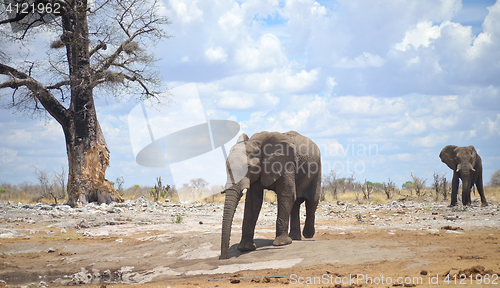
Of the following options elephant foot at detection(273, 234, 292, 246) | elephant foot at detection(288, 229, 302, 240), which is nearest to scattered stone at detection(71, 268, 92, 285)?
elephant foot at detection(273, 234, 292, 246)

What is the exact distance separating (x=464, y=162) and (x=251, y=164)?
50.3ft

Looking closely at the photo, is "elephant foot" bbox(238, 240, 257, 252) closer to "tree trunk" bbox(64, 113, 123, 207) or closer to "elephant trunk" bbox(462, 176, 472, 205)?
"tree trunk" bbox(64, 113, 123, 207)

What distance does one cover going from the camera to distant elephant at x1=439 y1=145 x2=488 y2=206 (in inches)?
729

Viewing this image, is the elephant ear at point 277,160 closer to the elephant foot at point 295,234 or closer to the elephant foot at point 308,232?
the elephant foot at point 295,234

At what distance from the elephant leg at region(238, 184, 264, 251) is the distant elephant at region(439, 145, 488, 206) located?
13885 millimetres

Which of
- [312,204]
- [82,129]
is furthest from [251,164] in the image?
[82,129]

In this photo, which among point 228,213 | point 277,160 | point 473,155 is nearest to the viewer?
point 228,213

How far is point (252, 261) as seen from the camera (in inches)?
294

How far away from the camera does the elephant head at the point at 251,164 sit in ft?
24.5

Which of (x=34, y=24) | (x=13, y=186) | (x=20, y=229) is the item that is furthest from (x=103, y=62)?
(x=13, y=186)

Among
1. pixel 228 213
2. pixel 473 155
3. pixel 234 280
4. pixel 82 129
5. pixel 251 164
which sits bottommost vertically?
pixel 234 280

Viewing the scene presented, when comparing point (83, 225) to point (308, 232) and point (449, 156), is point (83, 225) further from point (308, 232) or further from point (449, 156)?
point (449, 156)

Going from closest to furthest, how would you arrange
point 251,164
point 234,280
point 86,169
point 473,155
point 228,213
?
point 234,280, point 228,213, point 251,164, point 86,169, point 473,155

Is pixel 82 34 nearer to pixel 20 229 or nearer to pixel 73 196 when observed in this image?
pixel 73 196
